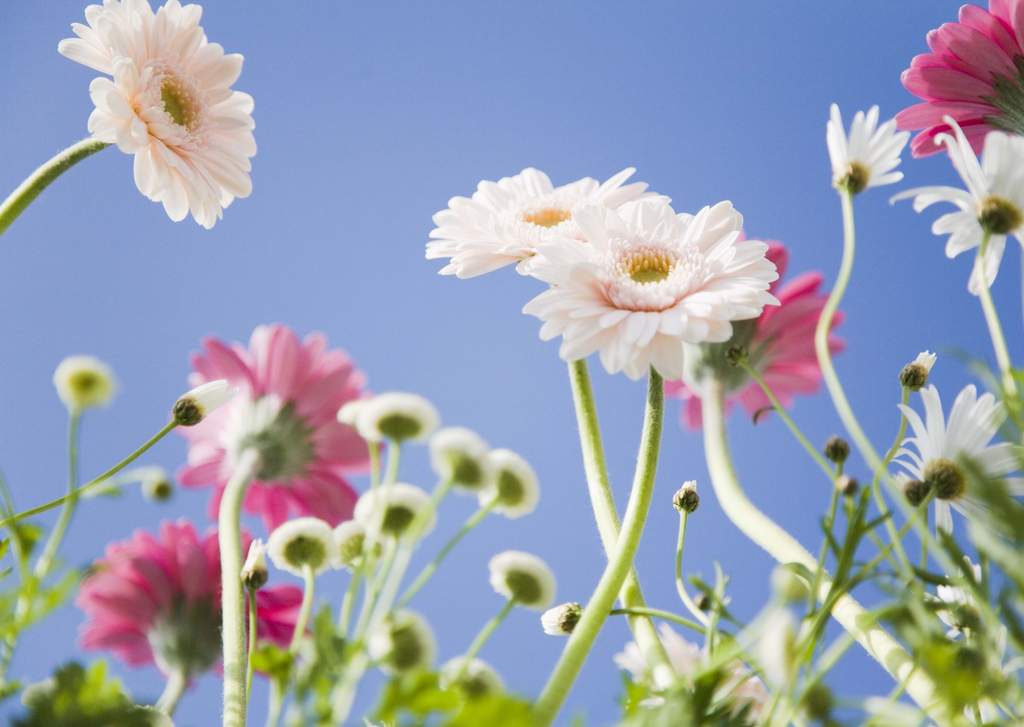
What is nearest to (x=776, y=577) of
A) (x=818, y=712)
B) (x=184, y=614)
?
(x=818, y=712)

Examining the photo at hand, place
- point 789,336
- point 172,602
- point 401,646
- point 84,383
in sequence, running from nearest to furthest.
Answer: point 401,646 → point 84,383 → point 172,602 → point 789,336

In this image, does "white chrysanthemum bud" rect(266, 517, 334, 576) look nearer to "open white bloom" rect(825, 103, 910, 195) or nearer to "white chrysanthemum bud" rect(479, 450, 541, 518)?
"white chrysanthemum bud" rect(479, 450, 541, 518)

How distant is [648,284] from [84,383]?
191 mm

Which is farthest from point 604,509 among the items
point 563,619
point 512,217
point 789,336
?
point 789,336

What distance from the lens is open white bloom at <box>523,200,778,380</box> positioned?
329 mm

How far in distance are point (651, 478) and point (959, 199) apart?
12 cm

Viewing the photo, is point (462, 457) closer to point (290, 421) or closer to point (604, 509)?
point (604, 509)

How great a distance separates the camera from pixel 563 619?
1.16ft

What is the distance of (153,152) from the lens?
0.44m

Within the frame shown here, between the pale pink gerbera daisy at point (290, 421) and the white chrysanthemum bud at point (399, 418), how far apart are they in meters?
0.19

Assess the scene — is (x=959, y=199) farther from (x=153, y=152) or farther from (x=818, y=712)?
(x=153, y=152)

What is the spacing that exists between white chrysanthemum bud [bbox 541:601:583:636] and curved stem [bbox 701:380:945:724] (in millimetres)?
66

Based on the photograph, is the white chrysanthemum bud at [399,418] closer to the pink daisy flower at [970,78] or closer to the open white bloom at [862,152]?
the open white bloom at [862,152]

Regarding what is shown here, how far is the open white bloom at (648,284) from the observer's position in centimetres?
33
